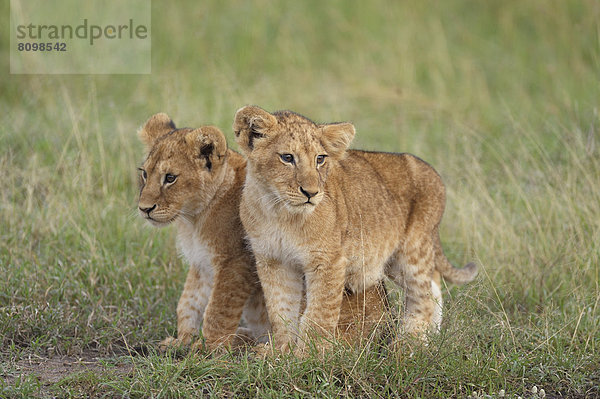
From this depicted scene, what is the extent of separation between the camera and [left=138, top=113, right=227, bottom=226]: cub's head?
518 cm

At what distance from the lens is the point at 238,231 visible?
17.7 ft

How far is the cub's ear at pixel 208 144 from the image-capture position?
5254 mm

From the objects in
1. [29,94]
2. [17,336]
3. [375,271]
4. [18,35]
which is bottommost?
[17,336]

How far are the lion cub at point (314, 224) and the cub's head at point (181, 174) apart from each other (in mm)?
331

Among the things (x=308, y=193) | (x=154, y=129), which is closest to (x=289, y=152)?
(x=308, y=193)

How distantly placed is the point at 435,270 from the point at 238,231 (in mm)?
1539

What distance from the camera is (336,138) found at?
5.04m

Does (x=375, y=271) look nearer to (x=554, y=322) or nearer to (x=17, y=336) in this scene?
(x=554, y=322)

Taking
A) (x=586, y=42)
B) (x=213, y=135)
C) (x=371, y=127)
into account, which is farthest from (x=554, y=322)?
(x=586, y=42)

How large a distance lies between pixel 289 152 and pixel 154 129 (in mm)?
1471

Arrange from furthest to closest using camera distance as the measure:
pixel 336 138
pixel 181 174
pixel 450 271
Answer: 1. pixel 450 271
2. pixel 181 174
3. pixel 336 138

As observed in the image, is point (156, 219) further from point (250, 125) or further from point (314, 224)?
point (314, 224)

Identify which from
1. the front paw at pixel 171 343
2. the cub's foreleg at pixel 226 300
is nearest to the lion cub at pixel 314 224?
the cub's foreleg at pixel 226 300

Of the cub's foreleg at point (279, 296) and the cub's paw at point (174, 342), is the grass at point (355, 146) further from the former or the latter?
the cub's foreleg at point (279, 296)
